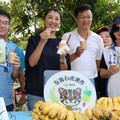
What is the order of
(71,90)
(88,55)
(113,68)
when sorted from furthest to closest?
1. (88,55)
2. (113,68)
3. (71,90)

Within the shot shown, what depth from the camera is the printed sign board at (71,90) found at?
196 centimetres

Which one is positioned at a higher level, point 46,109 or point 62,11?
point 62,11

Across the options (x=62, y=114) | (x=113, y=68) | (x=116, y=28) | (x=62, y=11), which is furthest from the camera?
(x=62, y=11)

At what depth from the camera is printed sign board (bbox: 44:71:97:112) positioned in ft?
6.43

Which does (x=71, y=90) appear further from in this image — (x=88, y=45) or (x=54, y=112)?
(x=88, y=45)

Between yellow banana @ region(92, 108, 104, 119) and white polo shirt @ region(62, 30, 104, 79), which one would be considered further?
white polo shirt @ region(62, 30, 104, 79)

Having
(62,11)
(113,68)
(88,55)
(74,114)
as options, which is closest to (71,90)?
(74,114)

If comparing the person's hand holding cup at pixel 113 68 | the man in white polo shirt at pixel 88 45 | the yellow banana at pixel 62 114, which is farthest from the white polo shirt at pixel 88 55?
the yellow banana at pixel 62 114

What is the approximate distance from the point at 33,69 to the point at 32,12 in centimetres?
435

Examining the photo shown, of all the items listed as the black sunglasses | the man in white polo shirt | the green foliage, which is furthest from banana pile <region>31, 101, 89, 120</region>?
the green foliage

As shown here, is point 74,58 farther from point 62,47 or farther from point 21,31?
point 21,31

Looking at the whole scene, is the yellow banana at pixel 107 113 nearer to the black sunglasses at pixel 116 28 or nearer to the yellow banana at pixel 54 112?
the yellow banana at pixel 54 112

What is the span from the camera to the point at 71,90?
1987 mm

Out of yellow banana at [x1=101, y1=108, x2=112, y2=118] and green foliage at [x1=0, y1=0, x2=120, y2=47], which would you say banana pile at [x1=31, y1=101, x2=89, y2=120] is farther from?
green foliage at [x1=0, y1=0, x2=120, y2=47]
